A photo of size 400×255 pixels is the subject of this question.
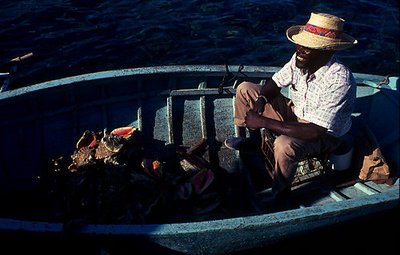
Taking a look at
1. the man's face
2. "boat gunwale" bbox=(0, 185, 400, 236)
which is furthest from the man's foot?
"boat gunwale" bbox=(0, 185, 400, 236)

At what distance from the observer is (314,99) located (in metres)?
5.92

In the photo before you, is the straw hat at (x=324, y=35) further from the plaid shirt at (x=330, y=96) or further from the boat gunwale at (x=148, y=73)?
the boat gunwale at (x=148, y=73)

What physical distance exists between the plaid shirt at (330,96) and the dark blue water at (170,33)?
7289 millimetres

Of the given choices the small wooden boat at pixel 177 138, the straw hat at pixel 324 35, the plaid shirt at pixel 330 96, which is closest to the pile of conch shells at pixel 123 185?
the small wooden boat at pixel 177 138

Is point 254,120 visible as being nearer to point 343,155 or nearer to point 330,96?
point 330,96

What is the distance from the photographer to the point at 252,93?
22.4 feet

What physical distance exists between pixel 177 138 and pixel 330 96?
9.36 ft

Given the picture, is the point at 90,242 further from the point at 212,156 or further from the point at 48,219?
the point at 212,156

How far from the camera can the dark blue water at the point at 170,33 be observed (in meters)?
13.0

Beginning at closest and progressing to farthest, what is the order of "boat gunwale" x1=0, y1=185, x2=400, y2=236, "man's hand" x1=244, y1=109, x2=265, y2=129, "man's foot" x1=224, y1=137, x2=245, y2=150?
"boat gunwale" x1=0, y1=185, x2=400, y2=236, "man's hand" x1=244, y1=109, x2=265, y2=129, "man's foot" x1=224, y1=137, x2=245, y2=150

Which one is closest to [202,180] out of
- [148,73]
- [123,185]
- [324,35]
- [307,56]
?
[123,185]

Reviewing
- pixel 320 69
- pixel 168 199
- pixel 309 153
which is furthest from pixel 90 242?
pixel 320 69

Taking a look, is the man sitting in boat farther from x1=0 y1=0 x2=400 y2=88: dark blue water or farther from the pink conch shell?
x1=0 y1=0 x2=400 y2=88: dark blue water

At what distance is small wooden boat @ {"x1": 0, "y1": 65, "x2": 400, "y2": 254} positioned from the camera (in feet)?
17.3
